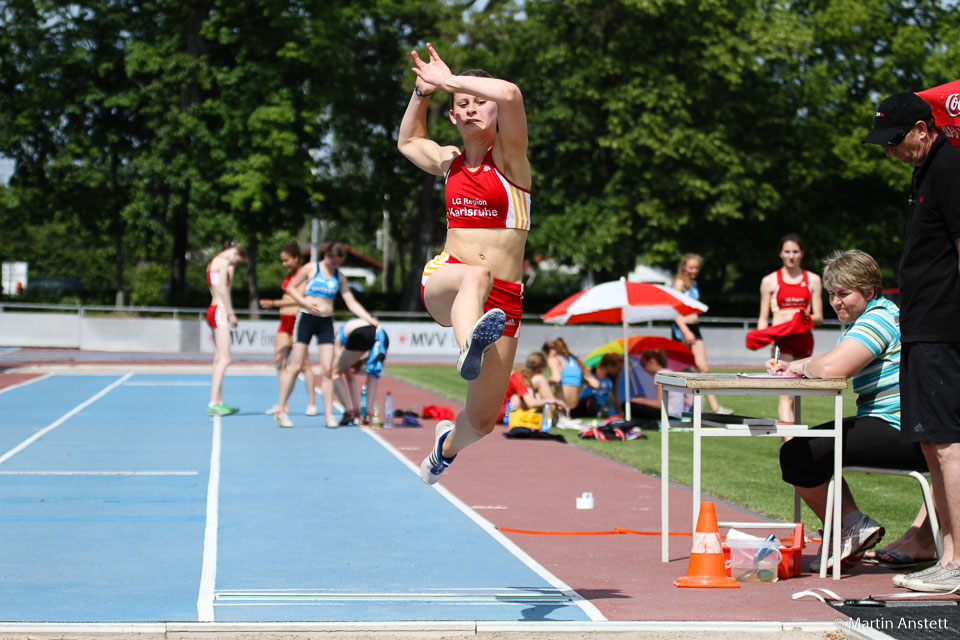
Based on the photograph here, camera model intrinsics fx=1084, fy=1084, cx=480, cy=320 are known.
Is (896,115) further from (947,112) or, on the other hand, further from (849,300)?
(849,300)

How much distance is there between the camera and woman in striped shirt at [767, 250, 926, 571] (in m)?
5.99

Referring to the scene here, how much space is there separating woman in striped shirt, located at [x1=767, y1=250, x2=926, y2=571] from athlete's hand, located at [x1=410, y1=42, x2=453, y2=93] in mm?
2584

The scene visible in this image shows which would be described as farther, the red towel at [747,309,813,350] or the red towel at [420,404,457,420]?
the red towel at [420,404,457,420]

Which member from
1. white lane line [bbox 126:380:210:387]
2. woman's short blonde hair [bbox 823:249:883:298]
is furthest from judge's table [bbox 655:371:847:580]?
white lane line [bbox 126:380:210:387]

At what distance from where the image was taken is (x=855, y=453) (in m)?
6.05

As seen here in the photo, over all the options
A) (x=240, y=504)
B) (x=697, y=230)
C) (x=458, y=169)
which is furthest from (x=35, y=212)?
(x=458, y=169)

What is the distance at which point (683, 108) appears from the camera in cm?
3841

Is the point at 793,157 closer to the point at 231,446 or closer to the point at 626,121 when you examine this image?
the point at 626,121

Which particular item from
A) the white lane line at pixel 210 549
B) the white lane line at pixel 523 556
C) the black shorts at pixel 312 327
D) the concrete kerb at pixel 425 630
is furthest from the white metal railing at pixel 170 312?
the concrete kerb at pixel 425 630

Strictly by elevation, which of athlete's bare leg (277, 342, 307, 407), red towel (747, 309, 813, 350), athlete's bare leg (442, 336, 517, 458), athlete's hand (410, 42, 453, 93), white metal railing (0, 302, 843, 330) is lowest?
athlete's bare leg (277, 342, 307, 407)

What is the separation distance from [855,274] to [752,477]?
4.26 metres

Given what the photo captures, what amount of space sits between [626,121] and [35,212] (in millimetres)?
22599

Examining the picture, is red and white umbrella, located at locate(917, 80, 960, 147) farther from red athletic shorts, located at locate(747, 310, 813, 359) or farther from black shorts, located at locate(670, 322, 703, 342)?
black shorts, located at locate(670, 322, 703, 342)

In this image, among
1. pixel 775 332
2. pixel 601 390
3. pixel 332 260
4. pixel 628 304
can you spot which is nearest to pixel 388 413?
Result: pixel 332 260
